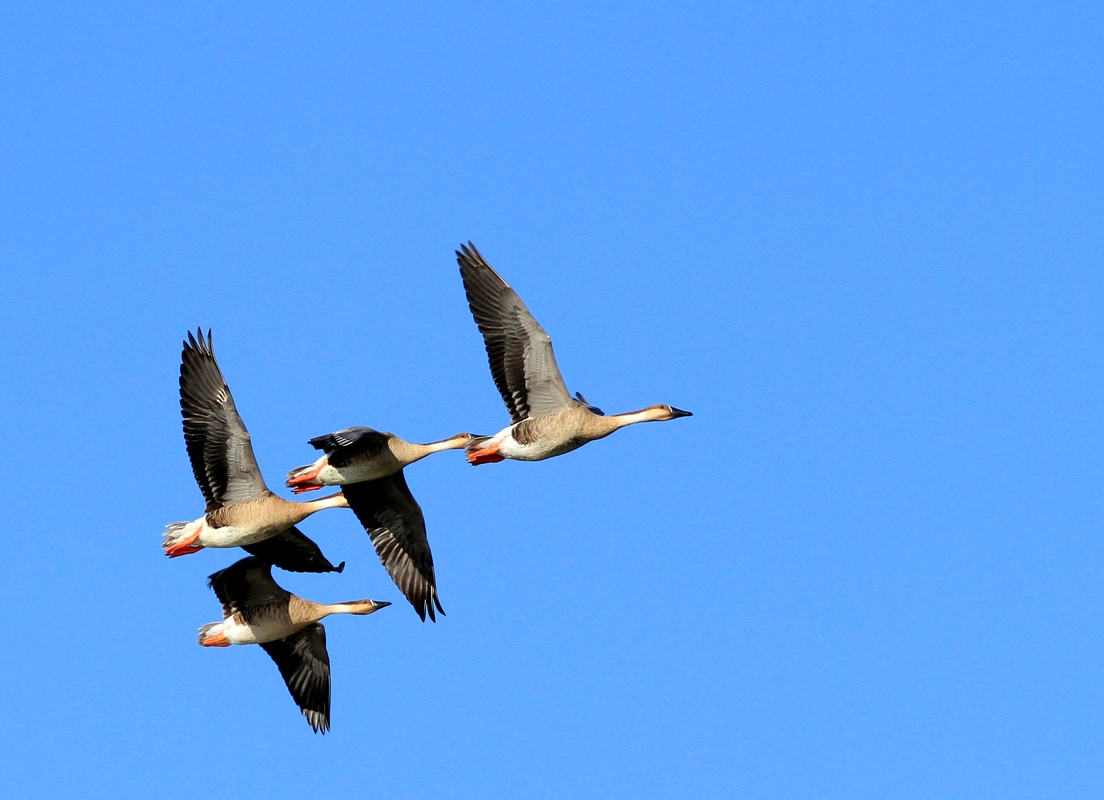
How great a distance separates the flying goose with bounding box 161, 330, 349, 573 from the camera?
1820 centimetres

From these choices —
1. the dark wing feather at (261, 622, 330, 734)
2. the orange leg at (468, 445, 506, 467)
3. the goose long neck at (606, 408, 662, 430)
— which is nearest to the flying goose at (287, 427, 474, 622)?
the orange leg at (468, 445, 506, 467)

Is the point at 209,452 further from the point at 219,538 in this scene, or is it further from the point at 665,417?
the point at 665,417

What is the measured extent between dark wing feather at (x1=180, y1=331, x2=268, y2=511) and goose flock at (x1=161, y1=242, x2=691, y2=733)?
1cm

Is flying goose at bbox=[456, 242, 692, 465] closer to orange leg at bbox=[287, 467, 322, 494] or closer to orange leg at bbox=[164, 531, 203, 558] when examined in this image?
orange leg at bbox=[287, 467, 322, 494]

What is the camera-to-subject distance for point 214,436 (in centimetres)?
1822

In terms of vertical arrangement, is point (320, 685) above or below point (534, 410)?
below

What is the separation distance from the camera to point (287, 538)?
19.7 metres

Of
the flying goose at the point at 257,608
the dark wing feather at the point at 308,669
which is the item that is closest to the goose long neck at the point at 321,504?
the flying goose at the point at 257,608

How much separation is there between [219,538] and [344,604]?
2.03m

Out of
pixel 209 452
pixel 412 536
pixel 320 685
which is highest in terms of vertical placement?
pixel 209 452

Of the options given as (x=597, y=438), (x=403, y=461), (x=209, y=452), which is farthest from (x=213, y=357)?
(x=597, y=438)

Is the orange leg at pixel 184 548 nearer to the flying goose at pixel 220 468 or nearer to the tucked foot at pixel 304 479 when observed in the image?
the flying goose at pixel 220 468

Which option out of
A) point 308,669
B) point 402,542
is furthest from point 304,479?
point 308,669

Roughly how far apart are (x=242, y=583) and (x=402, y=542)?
1.83 metres
